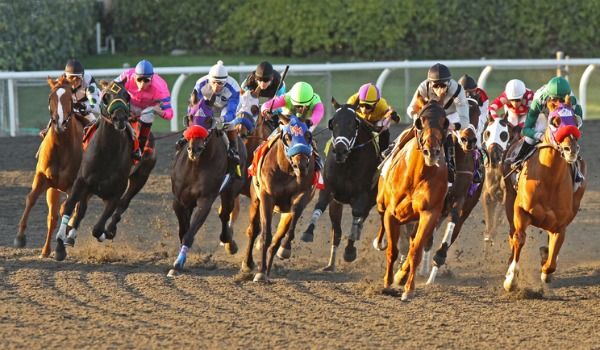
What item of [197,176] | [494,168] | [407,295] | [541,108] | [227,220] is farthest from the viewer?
[494,168]

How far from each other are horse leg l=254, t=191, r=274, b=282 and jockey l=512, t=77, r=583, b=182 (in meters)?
1.98

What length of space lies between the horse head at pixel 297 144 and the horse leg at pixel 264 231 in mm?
335

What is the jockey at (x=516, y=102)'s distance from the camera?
40.3 ft

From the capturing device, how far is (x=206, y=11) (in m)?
25.2

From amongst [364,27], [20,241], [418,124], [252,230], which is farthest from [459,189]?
[364,27]

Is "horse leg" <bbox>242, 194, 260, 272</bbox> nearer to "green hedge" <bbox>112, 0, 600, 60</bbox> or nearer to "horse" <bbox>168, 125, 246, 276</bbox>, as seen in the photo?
"horse" <bbox>168, 125, 246, 276</bbox>

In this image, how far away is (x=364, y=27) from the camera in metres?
24.6

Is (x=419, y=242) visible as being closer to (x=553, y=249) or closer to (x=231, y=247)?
(x=553, y=249)

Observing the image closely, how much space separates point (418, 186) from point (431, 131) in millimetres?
510

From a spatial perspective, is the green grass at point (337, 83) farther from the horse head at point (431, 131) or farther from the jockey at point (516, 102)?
the horse head at point (431, 131)

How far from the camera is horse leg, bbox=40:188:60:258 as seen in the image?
11.5 meters

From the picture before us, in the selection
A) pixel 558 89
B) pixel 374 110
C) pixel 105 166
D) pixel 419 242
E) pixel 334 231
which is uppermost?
pixel 558 89

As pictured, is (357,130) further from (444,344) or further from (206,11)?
(206,11)

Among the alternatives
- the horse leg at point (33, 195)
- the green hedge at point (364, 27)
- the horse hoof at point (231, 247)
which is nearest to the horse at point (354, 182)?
the horse hoof at point (231, 247)
